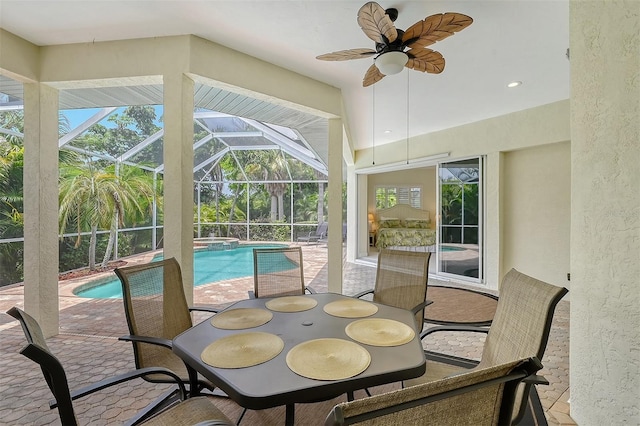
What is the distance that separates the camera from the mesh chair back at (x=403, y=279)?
2305mm

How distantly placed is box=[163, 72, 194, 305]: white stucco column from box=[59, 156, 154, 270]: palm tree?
4.60 metres

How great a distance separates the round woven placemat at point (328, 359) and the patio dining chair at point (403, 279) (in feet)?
3.14

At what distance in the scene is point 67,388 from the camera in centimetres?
92

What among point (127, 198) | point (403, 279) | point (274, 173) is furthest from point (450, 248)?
point (274, 173)

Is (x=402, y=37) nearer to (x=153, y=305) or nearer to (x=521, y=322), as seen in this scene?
(x=521, y=322)

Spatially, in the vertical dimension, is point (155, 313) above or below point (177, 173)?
below

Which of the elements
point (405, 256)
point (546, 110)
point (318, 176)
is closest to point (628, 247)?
point (405, 256)

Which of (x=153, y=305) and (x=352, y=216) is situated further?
(x=352, y=216)

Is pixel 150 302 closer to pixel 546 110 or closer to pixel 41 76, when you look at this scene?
pixel 41 76

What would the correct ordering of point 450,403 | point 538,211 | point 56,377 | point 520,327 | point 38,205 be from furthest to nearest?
point 538,211, point 38,205, point 520,327, point 56,377, point 450,403

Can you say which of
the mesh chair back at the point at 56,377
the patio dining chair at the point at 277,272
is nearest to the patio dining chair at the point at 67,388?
the mesh chair back at the point at 56,377

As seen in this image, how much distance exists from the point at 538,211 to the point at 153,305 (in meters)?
5.36

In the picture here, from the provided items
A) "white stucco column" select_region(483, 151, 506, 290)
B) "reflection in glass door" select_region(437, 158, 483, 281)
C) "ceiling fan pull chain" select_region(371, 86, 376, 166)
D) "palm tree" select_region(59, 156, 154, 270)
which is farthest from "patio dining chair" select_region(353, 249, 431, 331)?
"palm tree" select_region(59, 156, 154, 270)

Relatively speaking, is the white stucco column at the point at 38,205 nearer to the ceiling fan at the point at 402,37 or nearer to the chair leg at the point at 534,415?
the ceiling fan at the point at 402,37
